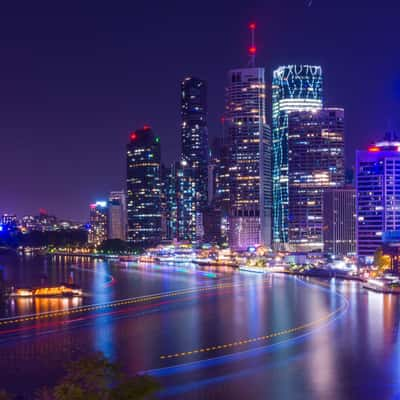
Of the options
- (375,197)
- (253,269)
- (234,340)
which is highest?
(375,197)

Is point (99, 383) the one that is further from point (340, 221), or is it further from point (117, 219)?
point (117, 219)

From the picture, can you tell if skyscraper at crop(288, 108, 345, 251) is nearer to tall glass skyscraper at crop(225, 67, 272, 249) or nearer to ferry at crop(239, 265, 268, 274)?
tall glass skyscraper at crop(225, 67, 272, 249)

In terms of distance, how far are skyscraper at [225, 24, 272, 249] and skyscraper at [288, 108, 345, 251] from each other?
3579mm

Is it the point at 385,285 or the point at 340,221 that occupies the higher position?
the point at 340,221

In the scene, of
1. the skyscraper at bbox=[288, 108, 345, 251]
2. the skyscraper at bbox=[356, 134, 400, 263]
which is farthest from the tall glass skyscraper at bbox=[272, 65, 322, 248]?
the skyscraper at bbox=[356, 134, 400, 263]

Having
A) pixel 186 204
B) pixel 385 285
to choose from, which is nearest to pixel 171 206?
pixel 186 204

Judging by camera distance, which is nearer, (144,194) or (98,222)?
(144,194)

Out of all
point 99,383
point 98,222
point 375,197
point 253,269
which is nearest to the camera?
point 99,383

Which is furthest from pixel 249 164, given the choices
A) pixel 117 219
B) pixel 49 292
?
pixel 49 292

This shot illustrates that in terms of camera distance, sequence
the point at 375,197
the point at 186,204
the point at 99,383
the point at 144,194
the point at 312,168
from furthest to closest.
Answer: the point at 186,204, the point at 144,194, the point at 312,168, the point at 375,197, the point at 99,383

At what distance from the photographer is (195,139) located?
62.8m

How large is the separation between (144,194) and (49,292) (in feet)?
124

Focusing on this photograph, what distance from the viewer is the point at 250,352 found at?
11.6m

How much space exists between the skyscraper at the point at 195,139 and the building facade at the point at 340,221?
761 inches
